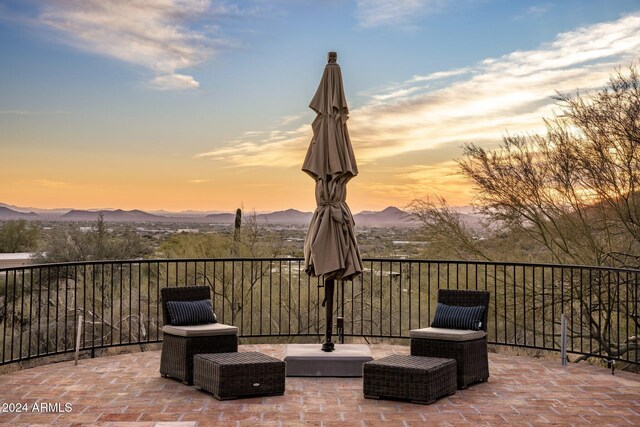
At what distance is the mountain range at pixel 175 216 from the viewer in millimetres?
12234

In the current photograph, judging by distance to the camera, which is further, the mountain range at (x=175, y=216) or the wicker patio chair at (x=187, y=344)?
the mountain range at (x=175, y=216)

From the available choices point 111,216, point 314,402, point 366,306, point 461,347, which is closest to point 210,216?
point 111,216

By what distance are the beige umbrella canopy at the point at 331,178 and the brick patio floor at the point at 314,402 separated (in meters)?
1.12

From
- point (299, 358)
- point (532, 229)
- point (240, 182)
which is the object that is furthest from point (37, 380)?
point (240, 182)

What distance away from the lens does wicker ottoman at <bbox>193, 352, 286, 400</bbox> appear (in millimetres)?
5359

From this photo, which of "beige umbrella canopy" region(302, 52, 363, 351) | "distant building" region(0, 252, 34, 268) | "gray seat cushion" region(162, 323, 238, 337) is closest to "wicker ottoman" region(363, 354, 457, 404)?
"beige umbrella canopy" region(302, 52, 363, 351)

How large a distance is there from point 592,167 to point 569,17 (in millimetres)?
3511

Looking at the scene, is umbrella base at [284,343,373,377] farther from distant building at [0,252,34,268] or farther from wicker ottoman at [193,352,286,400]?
distant building at [0,252,34,268]

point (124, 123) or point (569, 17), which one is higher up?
point (569, 17)

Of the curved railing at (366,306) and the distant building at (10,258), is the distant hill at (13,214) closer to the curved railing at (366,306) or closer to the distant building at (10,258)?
the distant building at (10,258)

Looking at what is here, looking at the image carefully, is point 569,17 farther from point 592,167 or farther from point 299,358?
point 299,358

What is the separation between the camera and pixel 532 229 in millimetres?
11055

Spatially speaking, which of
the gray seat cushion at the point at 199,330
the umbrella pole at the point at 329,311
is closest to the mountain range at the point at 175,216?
the umbrella pole at the point at 329,311

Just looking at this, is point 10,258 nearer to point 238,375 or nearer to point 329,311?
point 329,311
